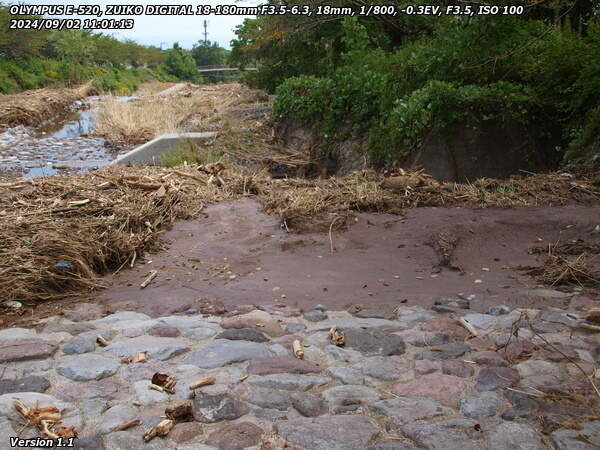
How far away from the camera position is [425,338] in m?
3.32

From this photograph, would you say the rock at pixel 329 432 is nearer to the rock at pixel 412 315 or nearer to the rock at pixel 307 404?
the rock at pixel 307 404

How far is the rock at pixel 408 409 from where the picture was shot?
2441mm

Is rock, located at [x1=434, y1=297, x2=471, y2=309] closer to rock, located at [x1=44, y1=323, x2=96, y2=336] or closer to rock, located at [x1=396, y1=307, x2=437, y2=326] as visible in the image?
rock, located at [x1=396, y1=307, x2=437, y2=326]

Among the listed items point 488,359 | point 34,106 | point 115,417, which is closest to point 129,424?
point 115,417

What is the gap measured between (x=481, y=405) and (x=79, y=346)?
2.15 meters

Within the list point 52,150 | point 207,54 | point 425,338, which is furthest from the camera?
point 207,54

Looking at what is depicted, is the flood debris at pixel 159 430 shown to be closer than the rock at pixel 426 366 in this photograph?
Yes

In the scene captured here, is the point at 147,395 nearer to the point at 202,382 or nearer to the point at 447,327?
the point at 202,382

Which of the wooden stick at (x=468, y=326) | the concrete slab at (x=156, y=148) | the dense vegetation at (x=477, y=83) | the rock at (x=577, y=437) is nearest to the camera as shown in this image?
the rock at (x=577, y=437)

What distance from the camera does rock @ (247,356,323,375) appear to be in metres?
2.89

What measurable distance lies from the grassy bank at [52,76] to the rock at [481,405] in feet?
88.9

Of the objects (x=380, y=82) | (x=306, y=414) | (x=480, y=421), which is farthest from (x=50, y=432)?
(x=380, y=82)

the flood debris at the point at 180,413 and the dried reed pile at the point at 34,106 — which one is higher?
the dried reed pile at the point at 34,106

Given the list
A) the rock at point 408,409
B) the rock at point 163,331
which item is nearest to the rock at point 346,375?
the rock at point 408,409
